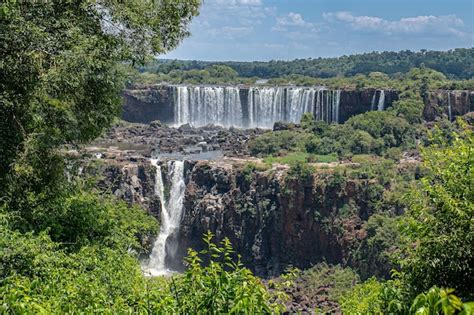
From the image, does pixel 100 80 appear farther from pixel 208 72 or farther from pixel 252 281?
pixel 208 72

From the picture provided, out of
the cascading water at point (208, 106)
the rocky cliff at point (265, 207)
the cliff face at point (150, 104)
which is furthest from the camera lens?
the cliff face at point (150, 104)

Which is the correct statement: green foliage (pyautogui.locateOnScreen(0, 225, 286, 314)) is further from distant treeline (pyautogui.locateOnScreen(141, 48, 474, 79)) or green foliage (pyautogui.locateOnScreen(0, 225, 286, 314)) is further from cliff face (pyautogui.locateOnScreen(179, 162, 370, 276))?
distant treeline (pyautogui.locateOnScreen(141, 48, 474, 79))

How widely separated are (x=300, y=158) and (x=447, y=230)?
33.7 metres

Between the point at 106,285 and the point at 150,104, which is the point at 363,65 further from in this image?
the point at 106,285

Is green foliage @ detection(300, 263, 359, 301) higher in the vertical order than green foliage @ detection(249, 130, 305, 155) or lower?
lower

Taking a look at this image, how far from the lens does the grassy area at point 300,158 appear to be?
133 feet

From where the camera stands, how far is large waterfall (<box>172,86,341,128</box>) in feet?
179

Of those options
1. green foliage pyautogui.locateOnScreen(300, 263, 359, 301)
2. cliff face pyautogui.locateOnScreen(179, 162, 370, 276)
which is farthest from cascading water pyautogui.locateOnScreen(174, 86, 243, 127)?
green foliage pyautogui.locateOnScreen(300, 263, 359, 301)

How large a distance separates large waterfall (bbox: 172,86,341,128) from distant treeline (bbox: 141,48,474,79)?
36753 mm

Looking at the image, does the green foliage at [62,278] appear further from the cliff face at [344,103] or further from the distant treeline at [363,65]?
the distant treeline at [363,65]

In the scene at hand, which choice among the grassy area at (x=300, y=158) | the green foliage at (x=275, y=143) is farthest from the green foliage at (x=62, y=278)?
the green foliage at (x=275, y=143)

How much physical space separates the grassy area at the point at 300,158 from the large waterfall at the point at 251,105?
11.9 m

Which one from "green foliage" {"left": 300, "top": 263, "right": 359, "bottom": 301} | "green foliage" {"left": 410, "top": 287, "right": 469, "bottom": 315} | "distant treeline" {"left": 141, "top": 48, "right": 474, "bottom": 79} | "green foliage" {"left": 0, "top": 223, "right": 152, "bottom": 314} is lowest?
"green foliage" {"left": 300, "top": 263, "right": 359, "bottom": 301}

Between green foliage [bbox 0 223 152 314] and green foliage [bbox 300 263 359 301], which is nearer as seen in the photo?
green foliage [bbox 0 223 152 314]
